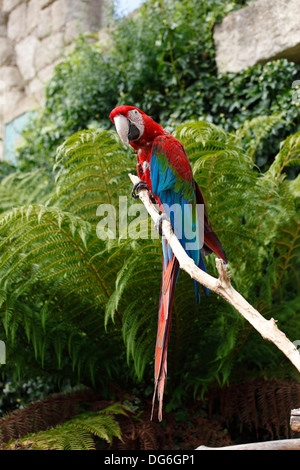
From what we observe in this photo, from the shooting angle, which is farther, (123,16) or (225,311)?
(123,16)

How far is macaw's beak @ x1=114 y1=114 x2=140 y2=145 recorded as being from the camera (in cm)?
104

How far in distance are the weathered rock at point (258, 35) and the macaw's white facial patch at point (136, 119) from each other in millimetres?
1362

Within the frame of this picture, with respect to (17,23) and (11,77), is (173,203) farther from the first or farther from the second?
(17,23)

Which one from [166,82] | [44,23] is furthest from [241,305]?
[44,23]

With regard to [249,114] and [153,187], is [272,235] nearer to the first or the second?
[153,187]

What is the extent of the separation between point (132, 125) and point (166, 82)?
1.59 metres

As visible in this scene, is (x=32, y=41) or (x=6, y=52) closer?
(x=32, y=41)

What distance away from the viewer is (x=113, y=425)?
1.14 meters

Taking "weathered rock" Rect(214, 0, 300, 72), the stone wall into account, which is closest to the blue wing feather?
"weathered rock" Rect(214, 0, 300, 72)

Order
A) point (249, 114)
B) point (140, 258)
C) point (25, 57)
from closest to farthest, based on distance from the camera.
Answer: point (140, 258), point (249, 114), point (25, 57)

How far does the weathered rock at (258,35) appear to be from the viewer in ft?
6.74

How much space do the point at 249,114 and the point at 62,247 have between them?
4.52 ft

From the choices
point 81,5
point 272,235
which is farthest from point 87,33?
point 272,235

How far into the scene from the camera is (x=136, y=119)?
1042 mm
